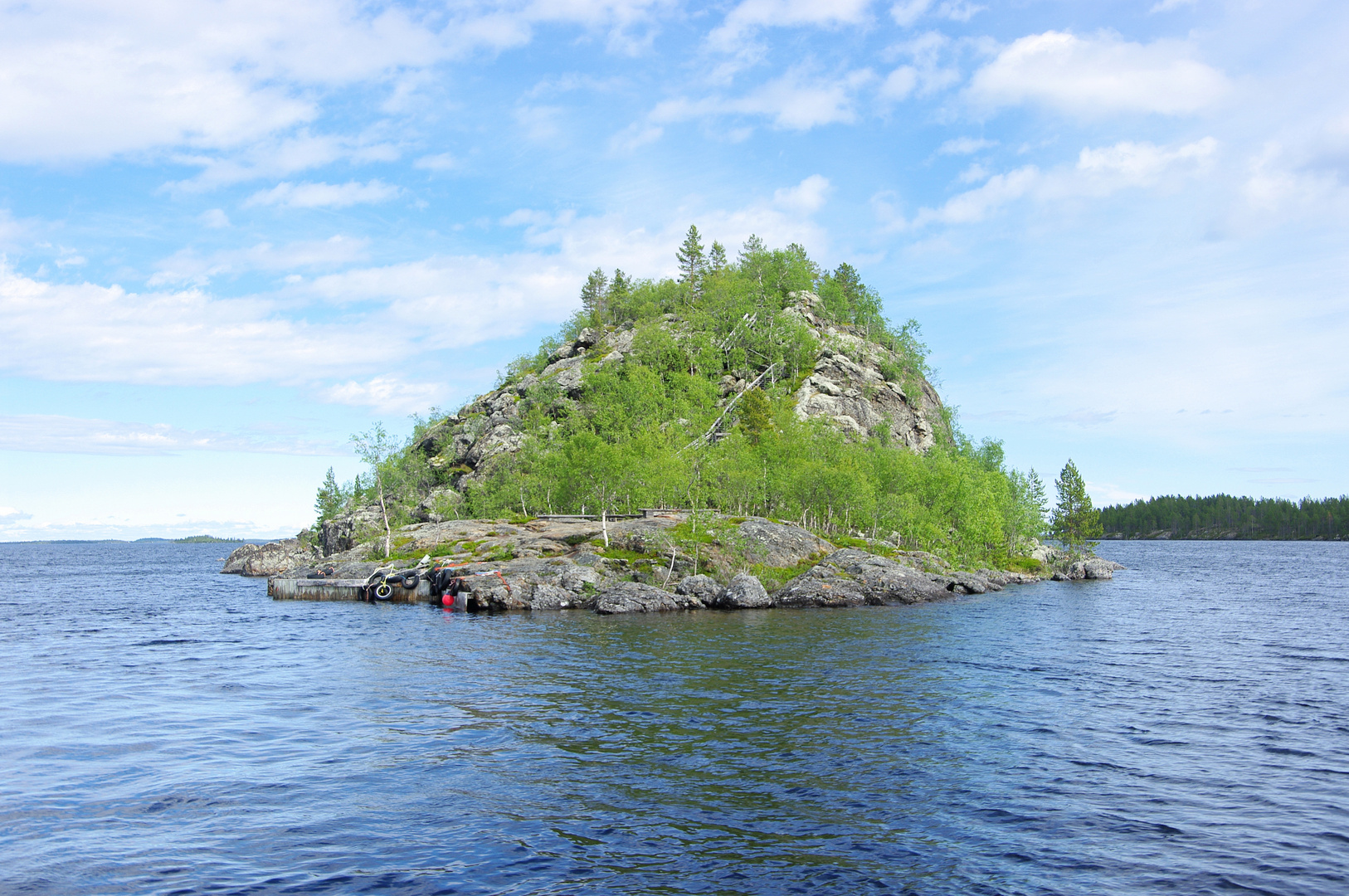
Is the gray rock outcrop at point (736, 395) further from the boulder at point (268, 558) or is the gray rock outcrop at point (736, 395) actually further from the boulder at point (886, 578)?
the boulder at point (886, 578)

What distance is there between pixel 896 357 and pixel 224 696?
15876 cm

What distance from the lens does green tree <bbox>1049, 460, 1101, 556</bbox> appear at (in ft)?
394

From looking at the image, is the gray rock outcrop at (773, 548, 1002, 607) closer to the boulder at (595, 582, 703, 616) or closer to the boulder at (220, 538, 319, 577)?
the boulder at (595, 582, 703, 616)

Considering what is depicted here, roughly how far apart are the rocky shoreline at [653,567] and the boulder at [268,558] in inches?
1821

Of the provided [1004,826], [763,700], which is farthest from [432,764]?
[1004,826]

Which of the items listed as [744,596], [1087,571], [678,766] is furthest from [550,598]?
[1087,571]

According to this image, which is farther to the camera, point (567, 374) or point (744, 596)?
point (567, 374)

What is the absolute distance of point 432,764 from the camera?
78.6 ft

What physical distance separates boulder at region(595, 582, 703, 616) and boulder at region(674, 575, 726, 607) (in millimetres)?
784

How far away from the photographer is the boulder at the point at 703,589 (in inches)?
2842

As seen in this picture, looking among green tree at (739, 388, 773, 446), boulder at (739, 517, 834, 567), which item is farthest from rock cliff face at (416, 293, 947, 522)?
boulder at (739, 517, 834, 567)

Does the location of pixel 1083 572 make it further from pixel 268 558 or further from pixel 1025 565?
pixel 268 558

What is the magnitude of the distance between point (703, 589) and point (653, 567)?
23.5 ft

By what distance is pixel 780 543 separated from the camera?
8506 centimetres
